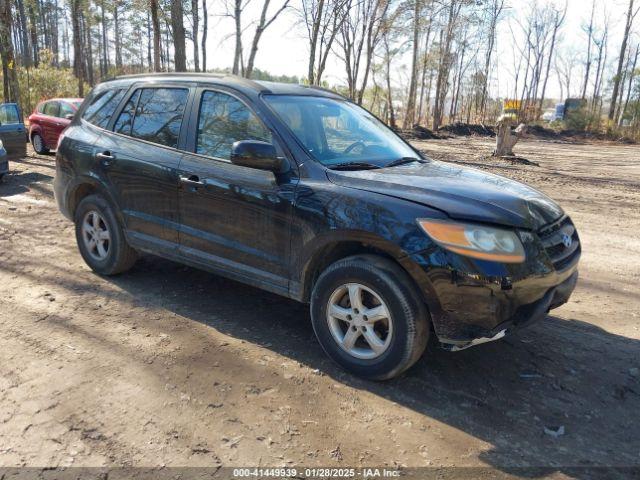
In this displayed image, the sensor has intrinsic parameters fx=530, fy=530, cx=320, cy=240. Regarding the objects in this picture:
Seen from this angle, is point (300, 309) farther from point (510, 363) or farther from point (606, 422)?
point (606, 422)

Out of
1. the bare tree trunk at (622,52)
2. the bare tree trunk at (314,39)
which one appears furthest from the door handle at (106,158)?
the bare tree trunk at (622,52)

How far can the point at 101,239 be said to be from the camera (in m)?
4.95

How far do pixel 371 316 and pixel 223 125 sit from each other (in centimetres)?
187

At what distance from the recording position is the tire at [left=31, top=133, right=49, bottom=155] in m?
14.7

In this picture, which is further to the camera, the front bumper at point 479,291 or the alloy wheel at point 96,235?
the alloy wheel at point 96,235

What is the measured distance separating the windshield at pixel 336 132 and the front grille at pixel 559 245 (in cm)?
121

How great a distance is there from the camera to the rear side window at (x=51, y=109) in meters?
14.4

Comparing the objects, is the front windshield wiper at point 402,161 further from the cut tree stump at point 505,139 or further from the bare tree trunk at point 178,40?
the cut tree stump at point 505,139

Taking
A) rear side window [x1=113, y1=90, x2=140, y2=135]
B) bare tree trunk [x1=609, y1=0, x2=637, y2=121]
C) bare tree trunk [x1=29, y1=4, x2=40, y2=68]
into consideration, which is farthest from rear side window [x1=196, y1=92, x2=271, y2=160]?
→ bare tree trunk [x1=609, y1=0, x2=637, y2=121]

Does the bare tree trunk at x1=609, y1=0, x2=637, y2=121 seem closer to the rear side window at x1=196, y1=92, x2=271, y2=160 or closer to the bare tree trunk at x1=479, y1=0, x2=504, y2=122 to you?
the bare tree trunk at x1=479, y1=0, x2=504, y2=122

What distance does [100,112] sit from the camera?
5.02 metres

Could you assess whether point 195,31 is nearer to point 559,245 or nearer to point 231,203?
point 231,203

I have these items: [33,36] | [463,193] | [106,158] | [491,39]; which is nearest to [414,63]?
→ [491,39]

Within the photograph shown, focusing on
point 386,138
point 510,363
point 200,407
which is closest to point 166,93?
point 386,138
